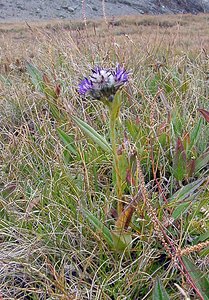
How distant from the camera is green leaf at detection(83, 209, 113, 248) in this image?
1.17 meters

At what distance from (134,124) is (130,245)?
60cm

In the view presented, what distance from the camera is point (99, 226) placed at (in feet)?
3.87

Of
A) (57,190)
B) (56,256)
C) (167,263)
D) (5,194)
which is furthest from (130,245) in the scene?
(5,194)

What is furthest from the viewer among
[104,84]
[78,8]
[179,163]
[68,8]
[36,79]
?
[78,8]

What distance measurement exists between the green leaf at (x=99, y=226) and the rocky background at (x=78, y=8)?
1686cm

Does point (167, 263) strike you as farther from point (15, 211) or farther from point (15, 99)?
point (15, 99)

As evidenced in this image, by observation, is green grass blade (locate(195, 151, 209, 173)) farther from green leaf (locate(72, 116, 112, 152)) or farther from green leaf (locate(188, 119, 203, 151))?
green leaf (locate(72, 116, 112, 152))

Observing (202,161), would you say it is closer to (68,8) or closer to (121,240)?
(121,240)

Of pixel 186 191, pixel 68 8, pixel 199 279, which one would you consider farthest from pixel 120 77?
pixel 68 8

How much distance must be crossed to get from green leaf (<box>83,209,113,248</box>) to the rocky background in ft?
55.3

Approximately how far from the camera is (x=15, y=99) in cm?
225

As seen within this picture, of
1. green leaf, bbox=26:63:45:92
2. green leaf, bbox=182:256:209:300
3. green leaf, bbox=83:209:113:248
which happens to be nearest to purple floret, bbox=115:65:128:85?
green leaf, bbox=83:209:113:248

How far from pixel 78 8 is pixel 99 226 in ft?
71.2

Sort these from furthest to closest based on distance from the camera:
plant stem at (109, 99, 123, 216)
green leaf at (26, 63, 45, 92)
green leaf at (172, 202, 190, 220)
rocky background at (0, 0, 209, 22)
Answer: rocky background at (0, 0, 209, 22), green leaf at (26, 63, 45, 92), green leaf at (172, 202, 190, 220), plant stem at (109, 99, 123, 216)
